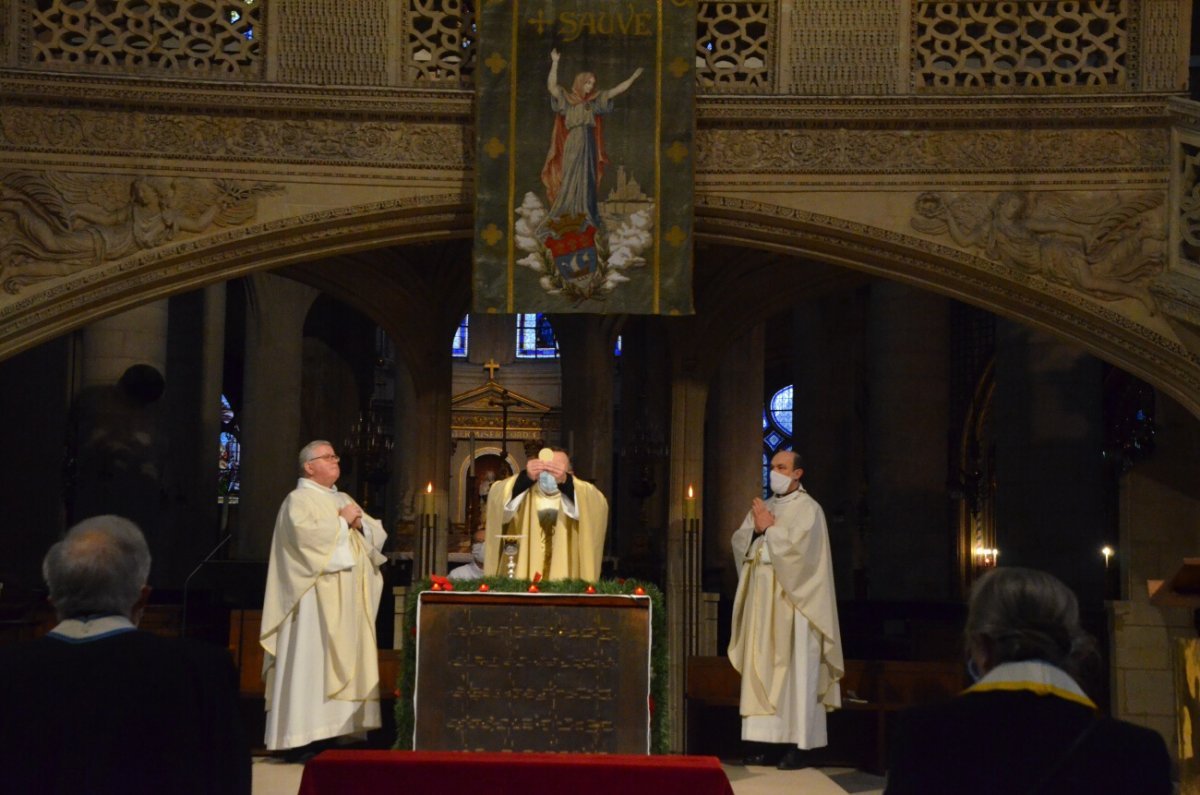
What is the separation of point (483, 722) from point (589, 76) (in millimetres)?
5260

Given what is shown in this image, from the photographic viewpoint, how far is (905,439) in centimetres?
2016

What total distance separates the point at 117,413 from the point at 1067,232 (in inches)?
429

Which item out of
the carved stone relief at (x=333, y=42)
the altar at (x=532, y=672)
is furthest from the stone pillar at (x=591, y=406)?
the altar at (x=532, y=672)

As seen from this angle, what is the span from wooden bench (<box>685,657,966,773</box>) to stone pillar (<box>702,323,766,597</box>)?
9.37 metres

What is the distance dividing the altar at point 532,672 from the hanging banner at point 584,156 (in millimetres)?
3442

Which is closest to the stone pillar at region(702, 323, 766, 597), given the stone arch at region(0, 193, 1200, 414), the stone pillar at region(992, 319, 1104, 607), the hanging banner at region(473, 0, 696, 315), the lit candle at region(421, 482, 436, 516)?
the stone pillar at region(992, 319, 1104, 607)

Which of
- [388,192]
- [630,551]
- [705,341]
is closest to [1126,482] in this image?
[705,341]

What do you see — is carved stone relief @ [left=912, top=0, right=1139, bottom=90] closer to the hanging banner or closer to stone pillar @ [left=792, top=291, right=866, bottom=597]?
the hanging banner

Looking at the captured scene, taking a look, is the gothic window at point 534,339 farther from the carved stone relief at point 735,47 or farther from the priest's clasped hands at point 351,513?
the priest's clasped hands at point 351,513

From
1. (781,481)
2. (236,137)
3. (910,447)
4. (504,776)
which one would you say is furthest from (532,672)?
(910,447)

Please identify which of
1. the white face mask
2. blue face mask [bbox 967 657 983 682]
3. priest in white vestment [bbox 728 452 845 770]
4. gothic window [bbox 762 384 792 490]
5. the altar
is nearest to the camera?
blue face mask [bbox 967 657 983 682]

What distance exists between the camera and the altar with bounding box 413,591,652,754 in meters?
9.38

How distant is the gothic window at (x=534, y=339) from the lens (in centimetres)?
3734

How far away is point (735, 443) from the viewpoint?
22688 mm
